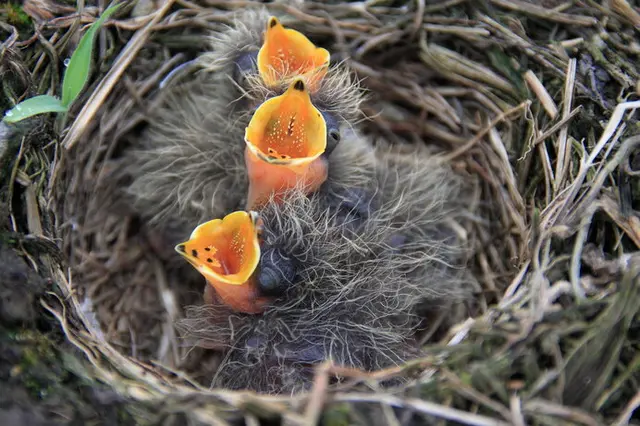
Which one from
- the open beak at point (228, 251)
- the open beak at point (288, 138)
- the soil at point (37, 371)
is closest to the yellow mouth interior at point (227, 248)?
the open beak at point (228, 251)

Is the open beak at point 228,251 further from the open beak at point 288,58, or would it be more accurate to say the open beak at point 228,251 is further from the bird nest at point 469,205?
the open beak at point 288,58

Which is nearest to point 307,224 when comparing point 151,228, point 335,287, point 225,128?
point 335,287

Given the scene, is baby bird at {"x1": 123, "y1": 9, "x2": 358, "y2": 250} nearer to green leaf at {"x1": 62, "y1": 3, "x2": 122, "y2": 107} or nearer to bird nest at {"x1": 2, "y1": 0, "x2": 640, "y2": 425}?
bird nest at {"x1": 2, "y1": 0, "x2": 640, "y2": 425}

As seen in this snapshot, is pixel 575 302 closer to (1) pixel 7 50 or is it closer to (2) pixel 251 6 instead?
(2) pixel 251 6

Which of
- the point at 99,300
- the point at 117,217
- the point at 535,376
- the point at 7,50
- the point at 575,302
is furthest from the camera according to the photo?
the point at 117,217

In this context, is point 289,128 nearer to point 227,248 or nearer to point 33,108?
point 227,248

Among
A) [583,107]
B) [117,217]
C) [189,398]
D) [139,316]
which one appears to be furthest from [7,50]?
[583,107]

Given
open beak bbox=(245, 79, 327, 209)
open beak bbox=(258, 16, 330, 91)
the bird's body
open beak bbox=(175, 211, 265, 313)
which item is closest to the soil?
open beak bbox=(175, 211, 265, 313)
